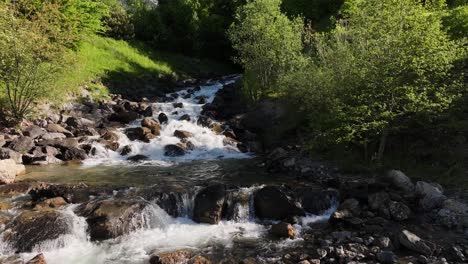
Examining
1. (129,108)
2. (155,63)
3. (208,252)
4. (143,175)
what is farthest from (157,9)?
(208,252)

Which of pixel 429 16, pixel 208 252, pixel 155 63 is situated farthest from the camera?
pixel 155 63

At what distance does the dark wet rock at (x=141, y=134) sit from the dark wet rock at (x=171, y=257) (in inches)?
642

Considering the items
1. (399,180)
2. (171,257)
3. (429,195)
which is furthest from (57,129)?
(429,195)

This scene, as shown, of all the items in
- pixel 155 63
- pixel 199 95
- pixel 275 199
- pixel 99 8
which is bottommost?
pixel 275 199

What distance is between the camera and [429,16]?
18.4 metres

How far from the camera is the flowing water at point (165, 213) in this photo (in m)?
13.5

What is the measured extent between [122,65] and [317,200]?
34.3 metres

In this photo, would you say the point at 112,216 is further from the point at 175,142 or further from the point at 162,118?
the point at 162,118

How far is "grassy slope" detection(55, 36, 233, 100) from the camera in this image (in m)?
36.8

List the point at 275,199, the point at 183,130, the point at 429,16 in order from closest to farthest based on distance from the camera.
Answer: the point at 275,199 < the point at 429,16 < the point at 183,130

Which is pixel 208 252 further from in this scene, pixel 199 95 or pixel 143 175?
pixel 199 95

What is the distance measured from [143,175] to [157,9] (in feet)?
155

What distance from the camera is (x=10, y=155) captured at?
22.4m

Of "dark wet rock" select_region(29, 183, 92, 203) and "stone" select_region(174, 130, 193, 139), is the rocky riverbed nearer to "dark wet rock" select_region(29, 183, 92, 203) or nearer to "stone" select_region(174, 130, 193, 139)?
"dark wet rock" select_region(29, 183, 92, 203)
